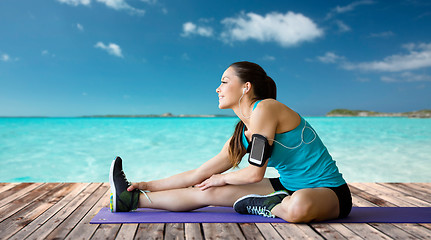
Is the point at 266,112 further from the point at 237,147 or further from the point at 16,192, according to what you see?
the point at 16,192

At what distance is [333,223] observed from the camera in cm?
173

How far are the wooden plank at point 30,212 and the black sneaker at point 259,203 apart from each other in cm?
111

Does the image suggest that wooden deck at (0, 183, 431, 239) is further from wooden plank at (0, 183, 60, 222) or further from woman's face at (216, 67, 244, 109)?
woman's face at (216, 67, 244, 109)

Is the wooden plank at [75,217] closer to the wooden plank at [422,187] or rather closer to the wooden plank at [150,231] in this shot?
the wooden plank at [150,231]

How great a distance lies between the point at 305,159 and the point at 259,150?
0.27 meters

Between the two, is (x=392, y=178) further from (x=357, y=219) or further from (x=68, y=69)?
(x=68, y=69)

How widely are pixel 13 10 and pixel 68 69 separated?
6317 millimetres

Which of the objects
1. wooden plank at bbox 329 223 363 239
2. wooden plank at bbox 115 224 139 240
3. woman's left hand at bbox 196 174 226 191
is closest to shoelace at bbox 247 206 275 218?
woman's left hand at bbox 196 174 226 191

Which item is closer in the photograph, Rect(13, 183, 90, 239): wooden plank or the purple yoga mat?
Rect(13, 183, 90, 239): wooden plank

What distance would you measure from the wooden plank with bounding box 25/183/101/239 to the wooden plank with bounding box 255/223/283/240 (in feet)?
3.39

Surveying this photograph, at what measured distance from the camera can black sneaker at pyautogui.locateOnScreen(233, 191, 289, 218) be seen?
1.80 meters

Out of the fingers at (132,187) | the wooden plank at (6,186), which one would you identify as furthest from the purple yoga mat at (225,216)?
the wooden plank at (6,186)

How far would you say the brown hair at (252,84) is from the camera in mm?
1770

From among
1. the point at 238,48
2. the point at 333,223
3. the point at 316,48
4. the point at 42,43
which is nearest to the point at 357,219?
the point at 333,223
